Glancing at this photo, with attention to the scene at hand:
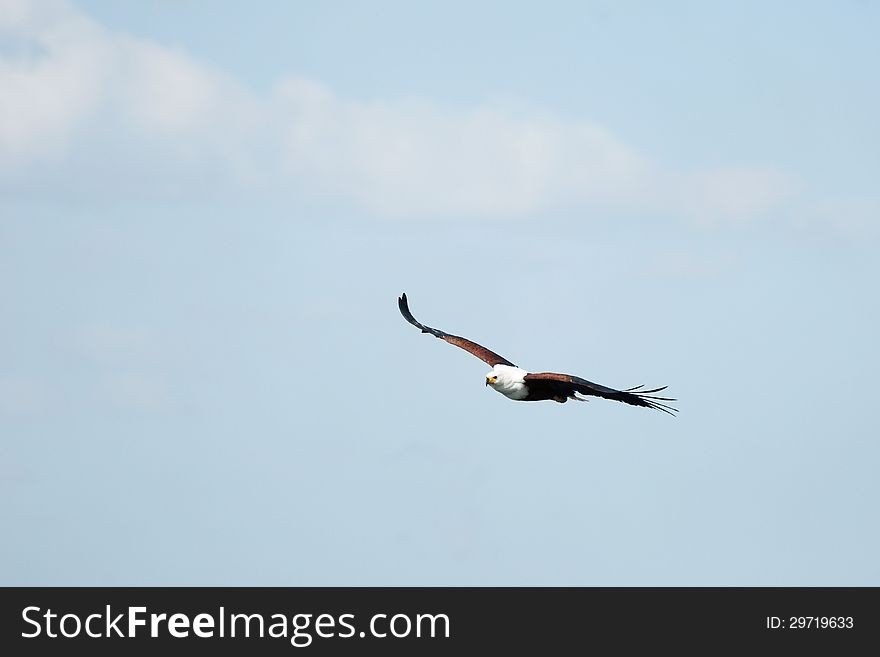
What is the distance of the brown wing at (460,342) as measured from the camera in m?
58.7

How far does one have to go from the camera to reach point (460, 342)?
6072cm

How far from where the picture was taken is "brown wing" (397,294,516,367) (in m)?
58.7
